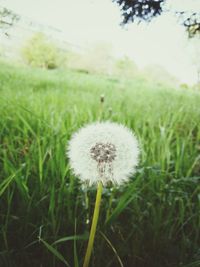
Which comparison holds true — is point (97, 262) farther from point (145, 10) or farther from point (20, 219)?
point (145, 10)

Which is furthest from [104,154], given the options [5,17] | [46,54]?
[46,54]

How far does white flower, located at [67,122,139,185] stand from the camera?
74 centimetres

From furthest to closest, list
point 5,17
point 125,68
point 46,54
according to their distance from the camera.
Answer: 1. point 46,54
2. point 125,68
3. point 5,17

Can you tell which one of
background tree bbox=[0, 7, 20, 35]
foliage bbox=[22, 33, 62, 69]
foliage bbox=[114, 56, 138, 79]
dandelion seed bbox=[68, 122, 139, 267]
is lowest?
dandelion seed bbox=[68, 122, 139, 267]

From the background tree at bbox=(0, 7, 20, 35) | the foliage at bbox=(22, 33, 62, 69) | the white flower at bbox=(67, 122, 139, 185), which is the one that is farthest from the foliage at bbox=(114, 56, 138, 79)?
the white flower at bbox=(67, 122, 139, 185)

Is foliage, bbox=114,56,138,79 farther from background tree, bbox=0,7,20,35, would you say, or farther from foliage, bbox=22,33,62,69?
background tree, bbox=0,7,20,35

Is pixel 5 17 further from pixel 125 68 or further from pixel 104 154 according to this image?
pixel 125 68

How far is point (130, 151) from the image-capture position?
84 centimetres

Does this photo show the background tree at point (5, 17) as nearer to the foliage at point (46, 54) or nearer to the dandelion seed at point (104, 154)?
the dandelion seed at point (104, 154)

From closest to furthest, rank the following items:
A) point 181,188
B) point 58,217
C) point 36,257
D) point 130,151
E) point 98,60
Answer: point 130,151, point 36,257, point 58,217, point 181,188, point 98,60

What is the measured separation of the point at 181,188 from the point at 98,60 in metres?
12.1

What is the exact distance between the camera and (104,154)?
733 mm

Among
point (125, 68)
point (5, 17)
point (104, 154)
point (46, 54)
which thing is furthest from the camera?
point (46, 54)

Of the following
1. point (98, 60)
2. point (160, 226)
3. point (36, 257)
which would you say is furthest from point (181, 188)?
point (98, 60)
